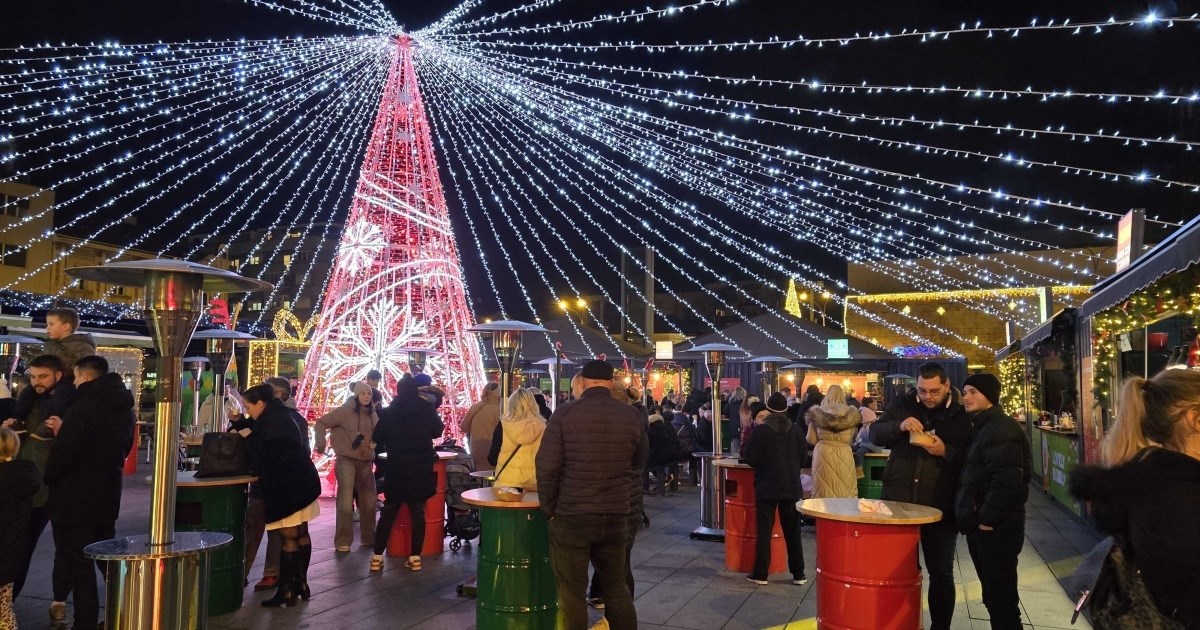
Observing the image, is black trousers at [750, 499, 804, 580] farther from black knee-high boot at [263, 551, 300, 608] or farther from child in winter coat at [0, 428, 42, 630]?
child in winter coat at [0, 428, 42, 630]

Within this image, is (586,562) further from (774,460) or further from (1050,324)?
(1050,324)

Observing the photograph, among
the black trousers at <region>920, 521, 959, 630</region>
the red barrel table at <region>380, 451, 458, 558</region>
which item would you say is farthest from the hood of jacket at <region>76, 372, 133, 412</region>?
the black trousers at <region>920, 521, 959, 630</region>

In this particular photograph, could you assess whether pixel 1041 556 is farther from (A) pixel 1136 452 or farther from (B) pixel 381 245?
(B) pixel 381 245

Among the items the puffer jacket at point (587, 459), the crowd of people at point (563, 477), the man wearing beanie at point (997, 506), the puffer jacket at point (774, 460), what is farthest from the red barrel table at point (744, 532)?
the puffer jacket at point (587, 459)

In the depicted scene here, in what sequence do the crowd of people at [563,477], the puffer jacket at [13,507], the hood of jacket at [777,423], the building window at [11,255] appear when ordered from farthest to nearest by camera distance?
1. the building window at [11,255]
2. the hood of jacket at [777,423]
3. the puffer jacket at [13,507]
4. the crowd of people at [563,477]

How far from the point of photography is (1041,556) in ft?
26.0

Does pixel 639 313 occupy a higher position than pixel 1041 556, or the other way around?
pixel 639 313

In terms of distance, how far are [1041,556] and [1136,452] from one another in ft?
21.4

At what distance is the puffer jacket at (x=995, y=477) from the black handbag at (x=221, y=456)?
4.91 metres

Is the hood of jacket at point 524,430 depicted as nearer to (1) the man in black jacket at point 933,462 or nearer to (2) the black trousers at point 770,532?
(1) the man in black jacket at point 933,462

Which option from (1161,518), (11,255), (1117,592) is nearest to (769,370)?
(1117,592)

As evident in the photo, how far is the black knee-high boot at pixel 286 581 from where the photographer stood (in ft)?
18.5

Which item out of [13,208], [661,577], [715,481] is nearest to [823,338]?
[715,481]

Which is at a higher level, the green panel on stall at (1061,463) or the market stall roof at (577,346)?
the market stall roof at (577,346)
